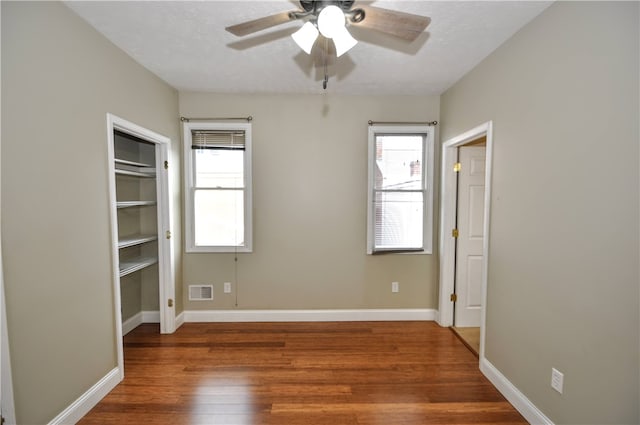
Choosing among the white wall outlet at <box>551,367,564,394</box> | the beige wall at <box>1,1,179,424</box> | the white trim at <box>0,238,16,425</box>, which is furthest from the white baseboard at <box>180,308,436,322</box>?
the white trim at <box>0,238,16,425</box>

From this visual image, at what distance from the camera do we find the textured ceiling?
171cm

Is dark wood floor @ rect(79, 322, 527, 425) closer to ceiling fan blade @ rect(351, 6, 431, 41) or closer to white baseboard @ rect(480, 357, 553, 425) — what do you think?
white baseboard @ rect(480, 357, 553, 425)

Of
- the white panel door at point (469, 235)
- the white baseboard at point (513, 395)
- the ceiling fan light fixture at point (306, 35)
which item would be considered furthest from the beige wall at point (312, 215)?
the ceiling fan light fixture at point (306, 35)

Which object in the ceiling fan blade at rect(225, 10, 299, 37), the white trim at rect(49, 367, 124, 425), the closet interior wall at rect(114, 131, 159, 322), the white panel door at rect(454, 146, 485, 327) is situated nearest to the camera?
the ceiling fan blade at rect(225, 10, 299, 37)

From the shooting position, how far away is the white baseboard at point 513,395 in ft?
5.75

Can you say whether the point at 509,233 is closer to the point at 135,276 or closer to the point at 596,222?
the point at 596,222

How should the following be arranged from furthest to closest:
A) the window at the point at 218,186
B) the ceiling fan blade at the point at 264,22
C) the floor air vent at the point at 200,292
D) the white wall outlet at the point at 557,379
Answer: the floor air vent at the point at 200,292
the window at the point at 218,186
the white wall outlet at the point at 557,379
the ceiling fan blade at the point at 264,22

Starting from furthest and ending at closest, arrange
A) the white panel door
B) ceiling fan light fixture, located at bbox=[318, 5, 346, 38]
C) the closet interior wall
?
the white panel door → the closet interior wall → ceiling fan light fixture, located at bbox=[318, 5, 346, 38]

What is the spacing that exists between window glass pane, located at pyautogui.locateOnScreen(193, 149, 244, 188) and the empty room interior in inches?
1.1

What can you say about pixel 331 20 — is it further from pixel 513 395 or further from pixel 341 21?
pixel 513 395

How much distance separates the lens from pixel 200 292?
10.5 feet

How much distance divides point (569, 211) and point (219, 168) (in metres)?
3.08

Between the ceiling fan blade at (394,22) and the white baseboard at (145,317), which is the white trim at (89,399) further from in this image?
the ceiling fan blade at (394,22)

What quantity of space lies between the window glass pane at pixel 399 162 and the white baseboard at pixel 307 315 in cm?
152
